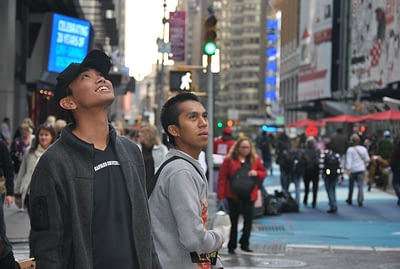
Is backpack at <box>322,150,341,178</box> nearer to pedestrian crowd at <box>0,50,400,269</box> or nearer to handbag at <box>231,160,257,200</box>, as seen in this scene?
handbag at <box>231,160,257,200</box>

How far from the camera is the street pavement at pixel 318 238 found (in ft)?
40.9

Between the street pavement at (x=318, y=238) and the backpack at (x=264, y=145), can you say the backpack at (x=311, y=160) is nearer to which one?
the street pavement at (x=318, y=238)

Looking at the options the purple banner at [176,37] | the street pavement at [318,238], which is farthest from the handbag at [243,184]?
the purple banner at [176,37]

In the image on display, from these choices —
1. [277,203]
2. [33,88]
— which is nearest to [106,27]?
[33,88]

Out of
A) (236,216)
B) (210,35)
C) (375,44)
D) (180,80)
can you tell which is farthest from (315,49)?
(236,216)

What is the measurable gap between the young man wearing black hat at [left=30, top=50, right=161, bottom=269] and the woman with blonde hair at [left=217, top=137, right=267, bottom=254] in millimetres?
9008

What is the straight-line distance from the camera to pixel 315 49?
9488 cm

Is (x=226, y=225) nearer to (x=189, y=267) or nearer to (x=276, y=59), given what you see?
(x=189, y=267)

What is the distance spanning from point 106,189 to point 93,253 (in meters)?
0.29

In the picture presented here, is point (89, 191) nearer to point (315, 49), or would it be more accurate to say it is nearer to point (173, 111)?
point (173, 111)

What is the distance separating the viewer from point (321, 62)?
304ft

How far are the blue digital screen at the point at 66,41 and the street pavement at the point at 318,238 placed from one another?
12323mm

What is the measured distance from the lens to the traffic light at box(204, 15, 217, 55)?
56.5 ft

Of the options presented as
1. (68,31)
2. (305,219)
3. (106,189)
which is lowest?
(305,219)
